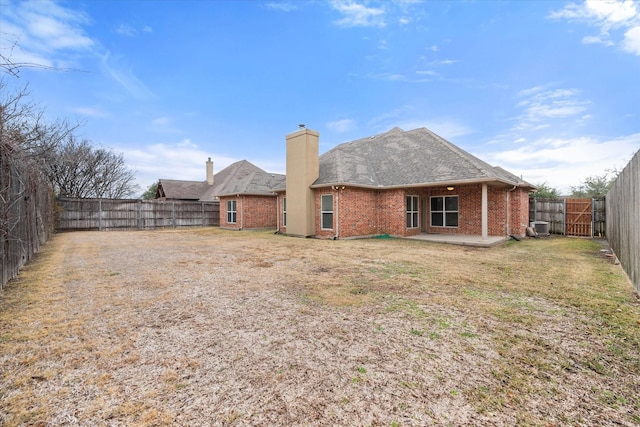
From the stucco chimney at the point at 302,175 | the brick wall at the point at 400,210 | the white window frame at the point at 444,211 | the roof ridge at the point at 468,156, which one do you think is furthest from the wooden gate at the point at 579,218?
the stucco chimney at the point at 302,175

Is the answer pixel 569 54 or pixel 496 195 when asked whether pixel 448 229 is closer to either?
pixel 496 195

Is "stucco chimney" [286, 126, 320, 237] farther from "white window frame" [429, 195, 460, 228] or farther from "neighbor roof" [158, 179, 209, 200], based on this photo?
"neighbor roof" [158, 179, 209, 200]

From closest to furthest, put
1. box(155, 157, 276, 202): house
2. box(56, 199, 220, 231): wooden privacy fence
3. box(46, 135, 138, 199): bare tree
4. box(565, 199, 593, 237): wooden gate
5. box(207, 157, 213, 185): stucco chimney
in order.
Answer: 1. box(565, 199, 593, 237): wooden gate
2. box(56, 199, 220, 231): wooden privacy fence
3. box(46, 135, 138, 199): bare tree
4. box(155, 157, 276, 202): house
5. box(207, 157, 213, 185): stucco chimney

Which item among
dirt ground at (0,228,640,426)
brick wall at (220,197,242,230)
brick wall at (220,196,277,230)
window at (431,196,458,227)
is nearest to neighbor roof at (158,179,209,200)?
brick wall at (220,197,242,230)

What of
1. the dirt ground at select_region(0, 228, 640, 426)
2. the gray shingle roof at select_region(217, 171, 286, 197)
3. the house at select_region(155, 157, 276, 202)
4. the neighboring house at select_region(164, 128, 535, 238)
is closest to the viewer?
the dirt ground at select_region(0, 228, 640, 426)

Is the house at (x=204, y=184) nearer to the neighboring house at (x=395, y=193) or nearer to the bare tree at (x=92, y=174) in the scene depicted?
the bare tree at (x=92, y=174)

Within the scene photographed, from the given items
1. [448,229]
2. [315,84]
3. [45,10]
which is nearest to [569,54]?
[448,229]

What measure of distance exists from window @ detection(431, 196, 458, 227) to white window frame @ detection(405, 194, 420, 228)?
2.88 feet

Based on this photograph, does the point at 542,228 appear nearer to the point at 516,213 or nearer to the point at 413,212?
the point at 516,213

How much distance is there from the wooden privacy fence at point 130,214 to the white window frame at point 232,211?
365 cm

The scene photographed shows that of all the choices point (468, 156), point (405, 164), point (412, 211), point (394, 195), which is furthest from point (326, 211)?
point (468, 156)

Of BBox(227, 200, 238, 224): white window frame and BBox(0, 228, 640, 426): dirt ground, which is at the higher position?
BBox(227, 200, 238, 224): white window frame

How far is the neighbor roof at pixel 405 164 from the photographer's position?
12102 mm

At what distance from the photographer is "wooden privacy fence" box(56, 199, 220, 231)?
18.0 m
